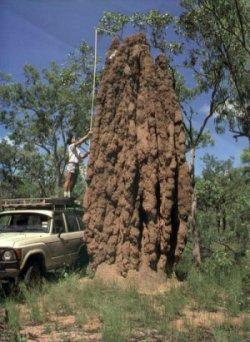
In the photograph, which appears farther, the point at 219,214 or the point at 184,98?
the point at 219,214

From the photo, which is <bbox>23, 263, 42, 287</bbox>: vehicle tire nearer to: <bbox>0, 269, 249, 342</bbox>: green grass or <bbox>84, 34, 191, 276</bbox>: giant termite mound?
<bbox>0, 269, 249, 342</bbox>: green grass

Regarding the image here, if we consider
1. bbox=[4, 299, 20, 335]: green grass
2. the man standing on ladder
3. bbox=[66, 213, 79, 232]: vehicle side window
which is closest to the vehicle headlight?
bbox=[4, 299, 20, 335]: green grass

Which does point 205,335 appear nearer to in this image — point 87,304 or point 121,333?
point 121,333

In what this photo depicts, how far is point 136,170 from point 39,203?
295 cm

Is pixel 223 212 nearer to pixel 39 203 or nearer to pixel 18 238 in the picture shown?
pixel 39 203

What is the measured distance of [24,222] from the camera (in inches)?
574

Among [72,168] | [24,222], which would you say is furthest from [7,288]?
[72,168]

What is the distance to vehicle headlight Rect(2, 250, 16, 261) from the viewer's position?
1241cm

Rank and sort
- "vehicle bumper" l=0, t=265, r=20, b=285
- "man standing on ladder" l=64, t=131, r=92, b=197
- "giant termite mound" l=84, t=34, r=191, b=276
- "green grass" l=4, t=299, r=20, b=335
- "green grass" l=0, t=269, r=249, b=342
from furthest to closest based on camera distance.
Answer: "man standing on ladder" l=64, t=131, r=92, b=197 < "giant termite mound" l=84, t=34, r=191, b=276 < "vehicle bumper" l=0, t=265, r=20, b=285 < "green grass" l=4, t=299, r=20, b=335 < "green grass" l=0, t=269, r=249, b=342

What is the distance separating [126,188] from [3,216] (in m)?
3.57

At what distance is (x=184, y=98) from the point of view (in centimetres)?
2020

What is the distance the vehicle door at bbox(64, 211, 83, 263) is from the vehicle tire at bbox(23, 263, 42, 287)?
1.77 m

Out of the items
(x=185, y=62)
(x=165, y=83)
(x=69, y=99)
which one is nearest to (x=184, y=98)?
(x=185, y=62)

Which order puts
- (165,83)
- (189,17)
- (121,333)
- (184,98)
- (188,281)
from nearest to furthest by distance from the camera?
(121,333) → (188,281) → (165,83) → (189,17) → (184,98)
